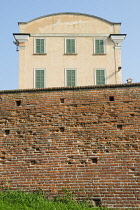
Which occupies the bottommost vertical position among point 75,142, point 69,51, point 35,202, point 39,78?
point 35,202

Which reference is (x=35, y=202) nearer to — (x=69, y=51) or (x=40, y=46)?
(x=69, y=51)

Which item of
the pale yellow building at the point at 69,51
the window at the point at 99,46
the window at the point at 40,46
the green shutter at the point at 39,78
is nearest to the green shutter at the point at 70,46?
the pale yellow building at the point at 69,51

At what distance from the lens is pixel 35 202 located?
720cm

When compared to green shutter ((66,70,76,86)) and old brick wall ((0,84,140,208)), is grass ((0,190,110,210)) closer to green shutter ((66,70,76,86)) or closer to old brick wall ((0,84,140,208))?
old brick wall ((0,84,140,208))

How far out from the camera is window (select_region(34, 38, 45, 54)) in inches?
691

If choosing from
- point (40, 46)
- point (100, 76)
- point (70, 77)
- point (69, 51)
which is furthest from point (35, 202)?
point (40, 46)

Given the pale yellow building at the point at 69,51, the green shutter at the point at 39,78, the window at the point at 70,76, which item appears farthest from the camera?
the pale yellow building at the point at 69,51

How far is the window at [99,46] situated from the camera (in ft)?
58.1

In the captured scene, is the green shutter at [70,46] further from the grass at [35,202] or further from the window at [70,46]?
the grass at [35,202]

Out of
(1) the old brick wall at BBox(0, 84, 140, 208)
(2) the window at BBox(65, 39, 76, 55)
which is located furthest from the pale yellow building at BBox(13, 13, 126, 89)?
(1) the old brick wall at BBox(0, 84, 140, 208)

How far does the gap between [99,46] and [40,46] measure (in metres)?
3.61

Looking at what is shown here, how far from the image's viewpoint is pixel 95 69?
17375mm

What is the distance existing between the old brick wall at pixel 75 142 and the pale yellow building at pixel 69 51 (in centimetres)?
853

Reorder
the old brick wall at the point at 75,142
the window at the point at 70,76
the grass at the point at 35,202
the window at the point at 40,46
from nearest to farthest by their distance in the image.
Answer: the grass at the point at 35,202 → the old brick wall at the point at 75,142 → the window at the point at 70,76 → the window at the point at 40,46
